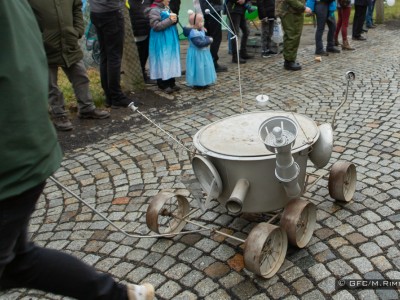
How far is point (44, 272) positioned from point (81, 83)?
3923 millimetres

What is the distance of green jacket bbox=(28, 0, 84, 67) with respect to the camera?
4879mm

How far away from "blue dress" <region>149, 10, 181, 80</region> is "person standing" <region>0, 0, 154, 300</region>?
4.83m

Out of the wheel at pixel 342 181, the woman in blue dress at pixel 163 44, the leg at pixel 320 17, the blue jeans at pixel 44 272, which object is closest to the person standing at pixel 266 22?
the leg at pixel 320 17

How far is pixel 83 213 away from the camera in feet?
11.5

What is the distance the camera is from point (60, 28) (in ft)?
16.4

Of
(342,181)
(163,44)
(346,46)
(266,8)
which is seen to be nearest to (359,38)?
(346,46)

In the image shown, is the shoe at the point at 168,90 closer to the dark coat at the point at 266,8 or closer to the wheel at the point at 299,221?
the dark coat at the point at 266,8

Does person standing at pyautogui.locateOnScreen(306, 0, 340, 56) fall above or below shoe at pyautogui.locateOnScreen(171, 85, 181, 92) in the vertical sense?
above

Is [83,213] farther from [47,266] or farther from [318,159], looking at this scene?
[318,159]

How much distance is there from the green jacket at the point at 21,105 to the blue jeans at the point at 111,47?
401cm

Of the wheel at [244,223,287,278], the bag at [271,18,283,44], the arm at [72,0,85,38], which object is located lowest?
the wheel at [244,223,287,278]

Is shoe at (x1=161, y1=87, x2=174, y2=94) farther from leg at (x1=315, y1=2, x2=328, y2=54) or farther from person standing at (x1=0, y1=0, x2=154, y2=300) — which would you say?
person standing at (x1=0, y1=0, x2=154, y2=300)

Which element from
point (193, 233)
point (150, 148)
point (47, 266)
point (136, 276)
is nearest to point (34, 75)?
point (47, 266)

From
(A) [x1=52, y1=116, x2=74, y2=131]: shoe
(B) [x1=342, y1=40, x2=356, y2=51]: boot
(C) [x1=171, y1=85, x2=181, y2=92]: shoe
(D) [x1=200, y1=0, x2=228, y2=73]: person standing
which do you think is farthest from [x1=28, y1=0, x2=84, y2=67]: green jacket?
(B) [x1=342, y1=40, x2=356, y2=51]: boot
